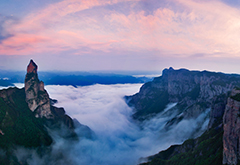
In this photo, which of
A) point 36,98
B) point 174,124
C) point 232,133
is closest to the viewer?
point 232,133

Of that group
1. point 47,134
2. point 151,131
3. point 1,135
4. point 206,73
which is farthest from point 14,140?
point 206,73

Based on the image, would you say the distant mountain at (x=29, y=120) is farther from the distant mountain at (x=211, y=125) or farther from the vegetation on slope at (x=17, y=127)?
the distant mountain at (x=211, y=125)

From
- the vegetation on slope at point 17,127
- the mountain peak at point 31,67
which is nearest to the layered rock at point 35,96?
the mountain peak at point 31,67

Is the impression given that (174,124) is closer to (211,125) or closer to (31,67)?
(211,125)

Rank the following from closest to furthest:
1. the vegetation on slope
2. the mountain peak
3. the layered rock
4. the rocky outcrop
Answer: the rocky outcrop
the vegetation on slope
the layered rock
the mountain peak

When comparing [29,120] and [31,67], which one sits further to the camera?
[31,67]

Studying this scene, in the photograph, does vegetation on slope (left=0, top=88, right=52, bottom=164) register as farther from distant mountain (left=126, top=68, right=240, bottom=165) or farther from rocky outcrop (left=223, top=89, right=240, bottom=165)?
rocky outcrop (left=223, top=89, right=240, bottom=165)

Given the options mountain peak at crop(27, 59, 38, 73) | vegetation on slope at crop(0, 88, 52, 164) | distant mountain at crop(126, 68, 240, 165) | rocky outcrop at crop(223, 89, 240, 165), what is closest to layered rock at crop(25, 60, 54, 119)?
mountain peak at crop(27, 59, 38, 73)

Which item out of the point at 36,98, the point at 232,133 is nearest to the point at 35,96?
the point at 36,98

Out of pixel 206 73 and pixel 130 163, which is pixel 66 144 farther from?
pixel 206 73
